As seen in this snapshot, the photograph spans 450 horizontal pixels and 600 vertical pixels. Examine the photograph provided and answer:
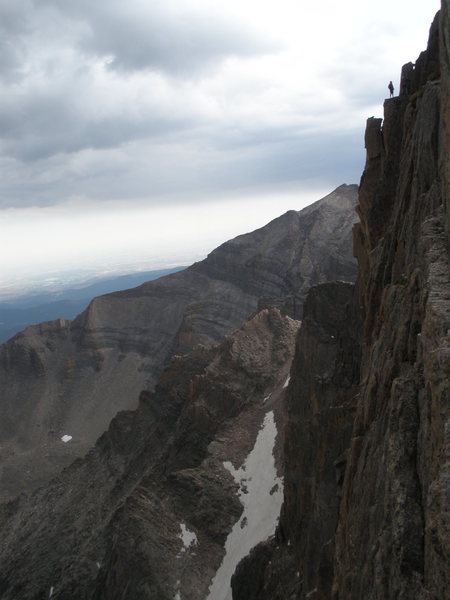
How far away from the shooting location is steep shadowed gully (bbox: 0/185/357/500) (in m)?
137

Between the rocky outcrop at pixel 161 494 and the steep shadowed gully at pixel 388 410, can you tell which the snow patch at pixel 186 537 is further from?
the steep shadowed gully at pixel 388 410

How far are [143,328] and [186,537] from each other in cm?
12292

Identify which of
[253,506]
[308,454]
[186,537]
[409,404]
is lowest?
[186,537]

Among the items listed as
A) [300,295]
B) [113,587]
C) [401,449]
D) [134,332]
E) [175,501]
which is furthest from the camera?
[134,332]

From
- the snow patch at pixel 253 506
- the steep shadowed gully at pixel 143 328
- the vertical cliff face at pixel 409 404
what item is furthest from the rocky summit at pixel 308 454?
the steep shadowed gully at pixel 143 328

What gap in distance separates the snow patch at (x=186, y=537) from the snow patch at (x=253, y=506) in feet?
10.2

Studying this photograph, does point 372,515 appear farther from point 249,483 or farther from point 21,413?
point 21,413

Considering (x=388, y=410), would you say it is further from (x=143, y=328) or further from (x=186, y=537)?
(x=143, y=328)

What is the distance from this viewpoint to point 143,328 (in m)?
168

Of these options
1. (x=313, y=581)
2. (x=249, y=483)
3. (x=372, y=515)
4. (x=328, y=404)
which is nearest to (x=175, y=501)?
(x=249, y=483)

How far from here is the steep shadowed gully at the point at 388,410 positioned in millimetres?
11727

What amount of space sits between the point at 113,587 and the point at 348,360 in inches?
1143

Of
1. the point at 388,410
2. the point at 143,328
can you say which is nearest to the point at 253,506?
the point at 388,410

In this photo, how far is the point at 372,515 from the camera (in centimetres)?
1440
